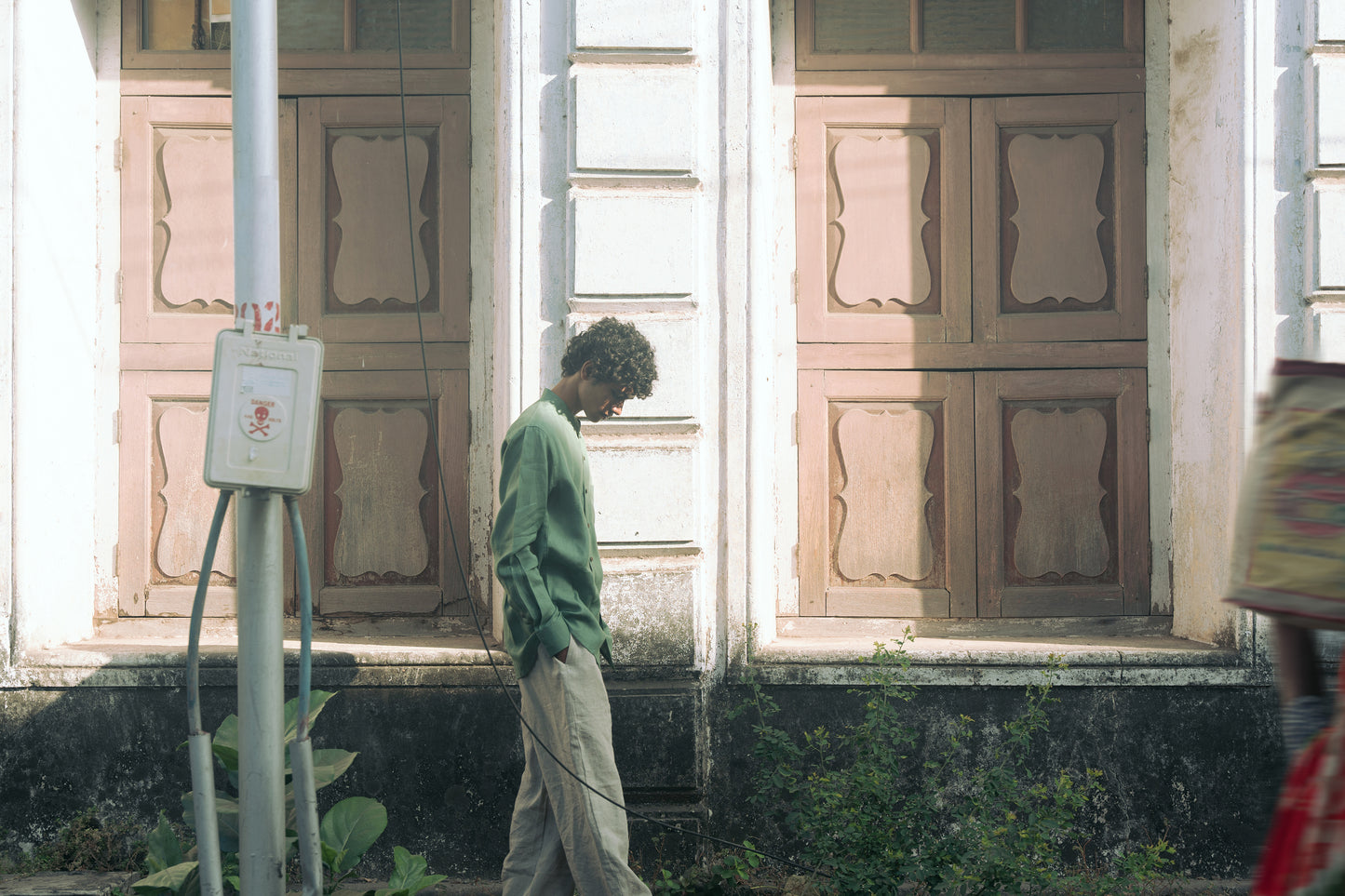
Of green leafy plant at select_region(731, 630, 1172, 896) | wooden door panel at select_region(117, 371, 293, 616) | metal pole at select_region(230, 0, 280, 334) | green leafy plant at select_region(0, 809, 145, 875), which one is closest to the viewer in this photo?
metal pole at select_region(230, 0, 280, 334)

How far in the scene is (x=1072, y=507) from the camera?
189 inches

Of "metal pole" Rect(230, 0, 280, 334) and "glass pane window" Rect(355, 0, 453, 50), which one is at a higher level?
"glass pane window" Rect(355, 0, 453, 50)

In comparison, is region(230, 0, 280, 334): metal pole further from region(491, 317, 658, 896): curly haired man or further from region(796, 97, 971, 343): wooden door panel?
region(796, 97, 971, 343): wooden door panel

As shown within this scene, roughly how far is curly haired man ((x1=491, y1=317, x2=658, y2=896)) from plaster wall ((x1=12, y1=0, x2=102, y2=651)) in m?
2.34

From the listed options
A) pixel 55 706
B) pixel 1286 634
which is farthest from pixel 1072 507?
pixel 55 706

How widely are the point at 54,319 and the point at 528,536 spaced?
271 centimetres

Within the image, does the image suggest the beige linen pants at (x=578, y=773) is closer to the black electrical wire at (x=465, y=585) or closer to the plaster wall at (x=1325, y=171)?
the black electrical wire at (x=465, y=585)

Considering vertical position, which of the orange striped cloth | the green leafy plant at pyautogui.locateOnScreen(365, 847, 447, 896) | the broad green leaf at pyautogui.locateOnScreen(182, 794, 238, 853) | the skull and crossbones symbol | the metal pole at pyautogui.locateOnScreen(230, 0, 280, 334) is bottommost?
the green leafy plant at pyautogui.locateOnScreen(365, 847, 447, 896)

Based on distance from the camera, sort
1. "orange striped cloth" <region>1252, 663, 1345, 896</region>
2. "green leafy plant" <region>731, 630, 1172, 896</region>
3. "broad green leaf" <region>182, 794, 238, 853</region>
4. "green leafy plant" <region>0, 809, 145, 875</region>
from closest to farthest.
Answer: "orange striped cloth" <region>1252, 663, 1345, 896</region> < "broad green leaf" <region>182, 794, 238, 853</region> < "green leafy plant" <region>731, 630, 1172, 896</region> < "green leafy plant" <region>0, 809, 145, 875</region>

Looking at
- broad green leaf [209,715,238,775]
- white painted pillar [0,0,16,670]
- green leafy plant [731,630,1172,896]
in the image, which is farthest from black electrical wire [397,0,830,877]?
white painted pillar [0,0,16,670]

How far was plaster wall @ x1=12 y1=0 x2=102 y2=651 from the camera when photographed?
4305 mm

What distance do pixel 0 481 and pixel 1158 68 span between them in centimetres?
525

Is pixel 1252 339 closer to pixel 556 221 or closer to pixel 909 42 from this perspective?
pixel 909 42

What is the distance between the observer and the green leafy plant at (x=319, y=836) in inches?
119
